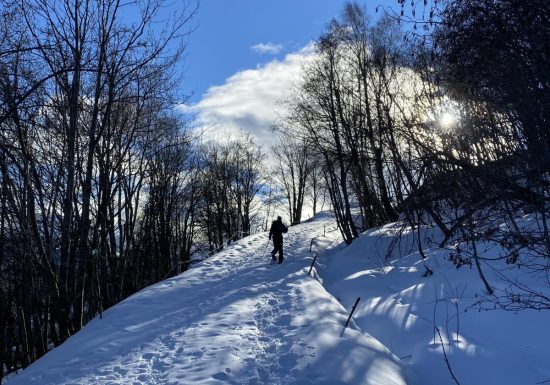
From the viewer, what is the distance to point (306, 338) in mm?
8312

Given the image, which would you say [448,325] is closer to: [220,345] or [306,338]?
[306,338]

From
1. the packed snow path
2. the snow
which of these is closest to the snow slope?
the snow

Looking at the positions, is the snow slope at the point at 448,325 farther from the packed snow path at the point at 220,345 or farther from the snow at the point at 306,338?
the packed snow path at the point at 220,345

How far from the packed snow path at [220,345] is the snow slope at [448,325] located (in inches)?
30.8

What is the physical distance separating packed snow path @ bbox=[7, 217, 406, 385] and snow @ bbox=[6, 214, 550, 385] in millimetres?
23

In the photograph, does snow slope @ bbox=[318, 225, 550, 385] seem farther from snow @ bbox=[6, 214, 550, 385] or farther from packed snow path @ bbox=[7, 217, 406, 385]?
packed snow path @ bbox=[7, 217, 406, 385]

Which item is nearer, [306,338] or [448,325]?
[306,338]

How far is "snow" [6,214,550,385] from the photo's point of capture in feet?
22.4

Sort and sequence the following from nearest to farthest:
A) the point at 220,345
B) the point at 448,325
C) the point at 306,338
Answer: the point at 220,345
the point at 306,338
the point at 448,325

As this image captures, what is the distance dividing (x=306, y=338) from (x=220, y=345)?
161cm

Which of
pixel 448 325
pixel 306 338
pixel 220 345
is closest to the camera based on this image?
pixel 220 345

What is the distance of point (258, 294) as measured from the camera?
40.8 ft

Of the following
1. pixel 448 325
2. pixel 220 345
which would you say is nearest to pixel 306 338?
pixel 220 345

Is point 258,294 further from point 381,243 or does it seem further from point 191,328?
point 381,243
